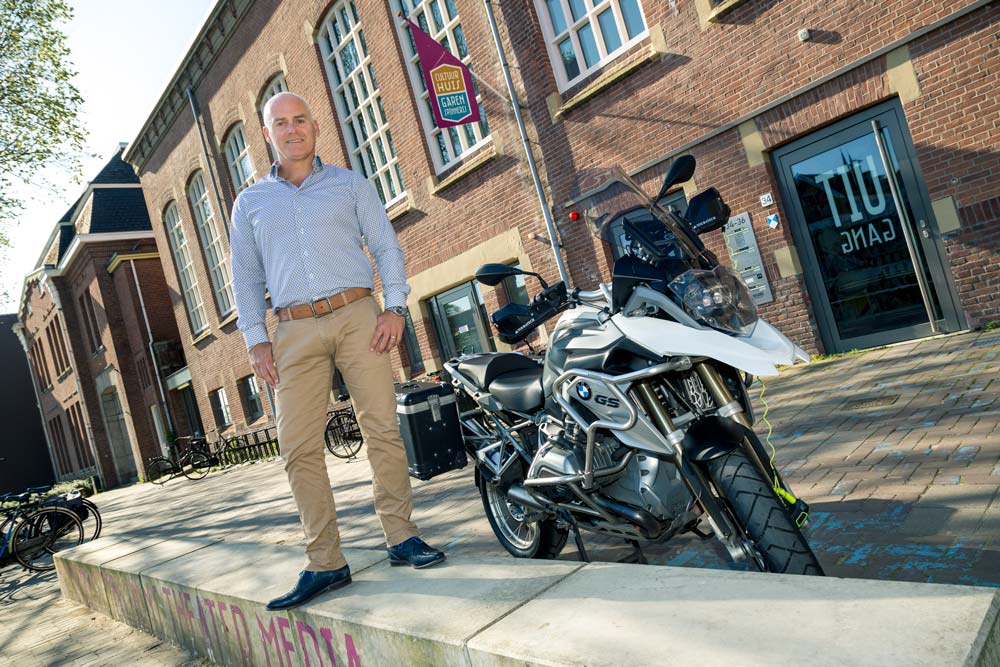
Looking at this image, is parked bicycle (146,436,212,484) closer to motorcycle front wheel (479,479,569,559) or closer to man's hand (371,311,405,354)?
motorcycle front wheel (479,479,569,559)

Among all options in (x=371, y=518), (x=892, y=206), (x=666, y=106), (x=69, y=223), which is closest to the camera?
(x=371, y=518)

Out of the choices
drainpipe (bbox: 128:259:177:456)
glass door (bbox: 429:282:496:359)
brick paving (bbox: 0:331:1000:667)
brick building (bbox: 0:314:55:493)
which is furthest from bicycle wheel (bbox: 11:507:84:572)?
brick building (bbox: 0:314:55:493)

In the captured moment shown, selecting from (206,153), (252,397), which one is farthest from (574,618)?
(252,397)

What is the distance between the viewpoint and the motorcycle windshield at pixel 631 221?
267cm

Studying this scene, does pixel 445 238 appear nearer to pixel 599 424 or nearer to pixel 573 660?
pixel 599 424

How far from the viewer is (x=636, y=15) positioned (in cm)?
938

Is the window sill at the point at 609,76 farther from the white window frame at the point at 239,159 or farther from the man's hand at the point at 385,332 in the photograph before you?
the white window frame at the point at 239,159

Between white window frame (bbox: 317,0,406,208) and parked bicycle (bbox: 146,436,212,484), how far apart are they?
9.26 metres

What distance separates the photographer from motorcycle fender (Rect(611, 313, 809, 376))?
232cm

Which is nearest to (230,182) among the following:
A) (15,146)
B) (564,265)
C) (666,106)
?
(15,146)

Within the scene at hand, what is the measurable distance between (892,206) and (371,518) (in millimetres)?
6099

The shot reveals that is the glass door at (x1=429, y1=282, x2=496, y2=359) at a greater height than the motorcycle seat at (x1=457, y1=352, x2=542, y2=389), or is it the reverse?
the glass door at (x1=429, y1=282, x2=496, y2=359)

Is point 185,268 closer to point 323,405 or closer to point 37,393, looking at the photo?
point 323,405

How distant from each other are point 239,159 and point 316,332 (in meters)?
16.5
